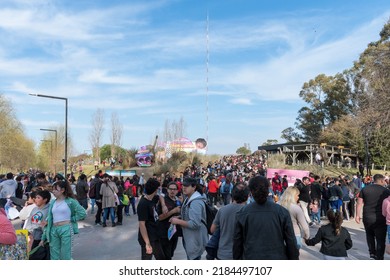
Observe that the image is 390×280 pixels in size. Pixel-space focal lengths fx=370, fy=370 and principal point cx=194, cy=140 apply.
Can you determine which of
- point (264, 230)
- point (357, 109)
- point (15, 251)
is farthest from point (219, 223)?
point (357, 109)

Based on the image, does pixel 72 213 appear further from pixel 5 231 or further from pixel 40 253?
pixel 5 231

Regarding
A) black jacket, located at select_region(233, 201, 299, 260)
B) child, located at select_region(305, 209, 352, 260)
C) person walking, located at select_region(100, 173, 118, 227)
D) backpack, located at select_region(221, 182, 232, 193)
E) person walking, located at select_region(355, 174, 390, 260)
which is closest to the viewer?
black jacket, located at select_region(233, 201, 299, 260)

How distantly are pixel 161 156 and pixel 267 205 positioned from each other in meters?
36.5

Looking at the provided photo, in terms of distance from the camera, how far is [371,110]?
18.1m

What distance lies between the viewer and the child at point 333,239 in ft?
15.3

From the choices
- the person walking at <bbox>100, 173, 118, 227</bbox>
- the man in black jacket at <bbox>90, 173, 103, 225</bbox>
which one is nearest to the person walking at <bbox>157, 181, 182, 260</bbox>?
the person walking at <bbox>100, 173, 118, 227</bbox>

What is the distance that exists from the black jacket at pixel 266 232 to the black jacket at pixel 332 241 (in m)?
1.48

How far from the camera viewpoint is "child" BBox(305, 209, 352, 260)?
4.68 m

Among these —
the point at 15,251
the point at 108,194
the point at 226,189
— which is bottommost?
the point at 226,189

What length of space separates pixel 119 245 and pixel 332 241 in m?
5.42

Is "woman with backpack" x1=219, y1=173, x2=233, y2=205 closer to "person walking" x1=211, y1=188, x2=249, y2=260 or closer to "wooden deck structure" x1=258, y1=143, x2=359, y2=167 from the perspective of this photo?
"person walking" x1=211, y1=188, x2=249, y2=260

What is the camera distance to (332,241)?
15.4 ft

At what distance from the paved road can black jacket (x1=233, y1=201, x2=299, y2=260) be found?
404 centimetres
